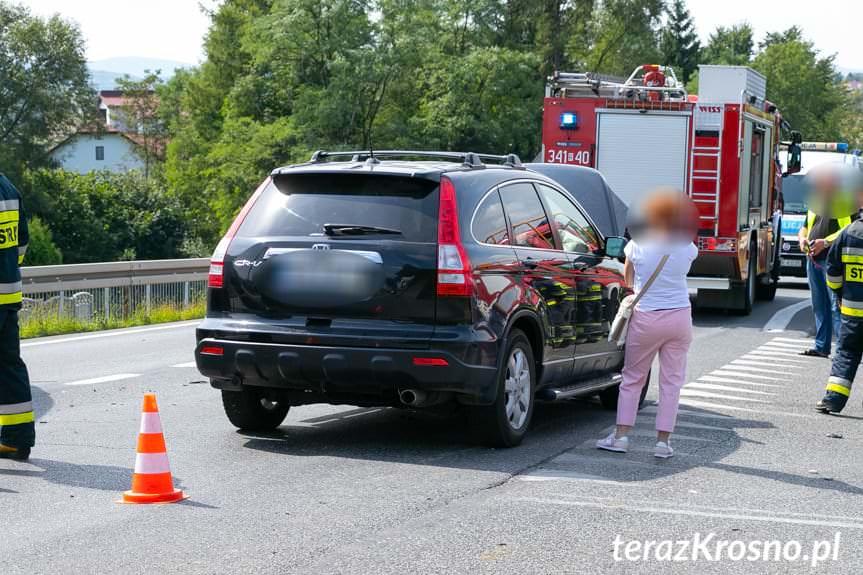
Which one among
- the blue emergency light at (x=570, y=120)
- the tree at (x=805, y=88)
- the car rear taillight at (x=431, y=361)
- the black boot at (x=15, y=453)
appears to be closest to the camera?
the car rear taillight at (x=431, y=361)

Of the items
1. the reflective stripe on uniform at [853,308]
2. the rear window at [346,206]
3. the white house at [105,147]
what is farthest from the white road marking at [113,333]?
Answer: the white house at [105,147]

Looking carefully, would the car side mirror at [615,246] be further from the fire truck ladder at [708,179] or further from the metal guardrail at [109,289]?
the metal guardrail at [109,289]

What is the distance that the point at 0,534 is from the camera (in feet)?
18.0

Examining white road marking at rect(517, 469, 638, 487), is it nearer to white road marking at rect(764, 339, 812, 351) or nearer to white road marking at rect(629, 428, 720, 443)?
white road marking at rect(629, 428, 720, 443)

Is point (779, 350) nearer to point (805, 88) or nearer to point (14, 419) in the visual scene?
point (14, 419)

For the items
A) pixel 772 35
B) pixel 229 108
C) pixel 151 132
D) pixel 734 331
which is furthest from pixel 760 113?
pixel 772 35

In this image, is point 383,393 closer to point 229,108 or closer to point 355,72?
point 355,72

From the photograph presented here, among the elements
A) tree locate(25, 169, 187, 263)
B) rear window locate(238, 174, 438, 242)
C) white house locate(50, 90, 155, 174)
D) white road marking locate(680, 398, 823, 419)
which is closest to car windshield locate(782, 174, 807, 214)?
white road marking locate(680, 398, 823, 419)

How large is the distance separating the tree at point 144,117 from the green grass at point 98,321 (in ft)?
289

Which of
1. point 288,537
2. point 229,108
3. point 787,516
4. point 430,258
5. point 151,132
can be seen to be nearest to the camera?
point 288,537

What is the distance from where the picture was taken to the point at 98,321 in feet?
56.6

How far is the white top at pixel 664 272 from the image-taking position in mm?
7562

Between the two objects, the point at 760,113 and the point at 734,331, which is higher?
the point at 760,113

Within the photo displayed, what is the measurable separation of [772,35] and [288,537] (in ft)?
419
